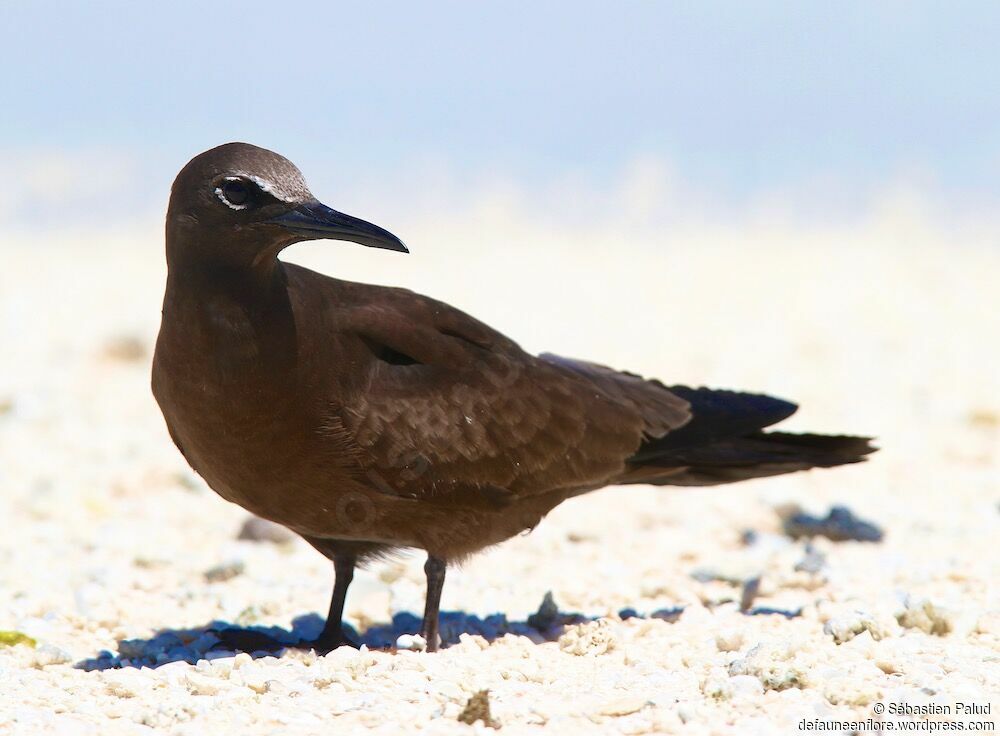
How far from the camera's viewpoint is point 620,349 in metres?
16.0

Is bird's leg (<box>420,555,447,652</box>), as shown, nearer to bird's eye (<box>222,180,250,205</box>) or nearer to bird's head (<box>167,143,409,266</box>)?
bird's head (<box>167,143,409,266</box>)

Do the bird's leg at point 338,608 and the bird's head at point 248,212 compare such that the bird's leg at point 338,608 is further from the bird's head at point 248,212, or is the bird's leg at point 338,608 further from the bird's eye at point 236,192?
the bird's eye at point 236,192

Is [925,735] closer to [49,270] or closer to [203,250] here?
[203,250]

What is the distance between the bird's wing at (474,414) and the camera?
604 cm

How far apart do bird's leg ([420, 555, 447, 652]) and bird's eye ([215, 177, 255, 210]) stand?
1.88 meters

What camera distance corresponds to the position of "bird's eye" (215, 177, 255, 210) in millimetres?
5629

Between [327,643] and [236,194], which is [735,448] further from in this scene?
[236,194]

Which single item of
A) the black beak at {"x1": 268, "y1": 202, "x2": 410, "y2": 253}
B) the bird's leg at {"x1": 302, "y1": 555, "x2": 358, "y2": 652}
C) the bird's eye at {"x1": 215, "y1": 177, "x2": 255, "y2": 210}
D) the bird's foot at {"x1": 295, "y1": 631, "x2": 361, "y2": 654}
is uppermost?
the bird's eye at {"x1": 215, "y1": 177, "x2": 255, "y2": 210}

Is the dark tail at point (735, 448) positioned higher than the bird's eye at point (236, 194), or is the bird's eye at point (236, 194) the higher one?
the bird's eye at point (236, 194)

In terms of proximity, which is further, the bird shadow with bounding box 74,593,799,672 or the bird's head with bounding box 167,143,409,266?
the bird shadow with bounding box 74,593,799,672

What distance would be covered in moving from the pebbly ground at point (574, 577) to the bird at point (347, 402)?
0.64 meters

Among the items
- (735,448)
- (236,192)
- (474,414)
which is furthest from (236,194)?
(735,448)

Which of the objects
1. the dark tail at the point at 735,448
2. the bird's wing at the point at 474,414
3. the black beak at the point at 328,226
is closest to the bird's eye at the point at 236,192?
the black beak at the point at 328,226

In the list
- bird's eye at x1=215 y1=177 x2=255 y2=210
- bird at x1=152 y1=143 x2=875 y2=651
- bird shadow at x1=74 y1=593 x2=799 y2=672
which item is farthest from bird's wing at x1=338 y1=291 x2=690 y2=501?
bird's eye at x1=215 y1=177 x2=255 y2=210
